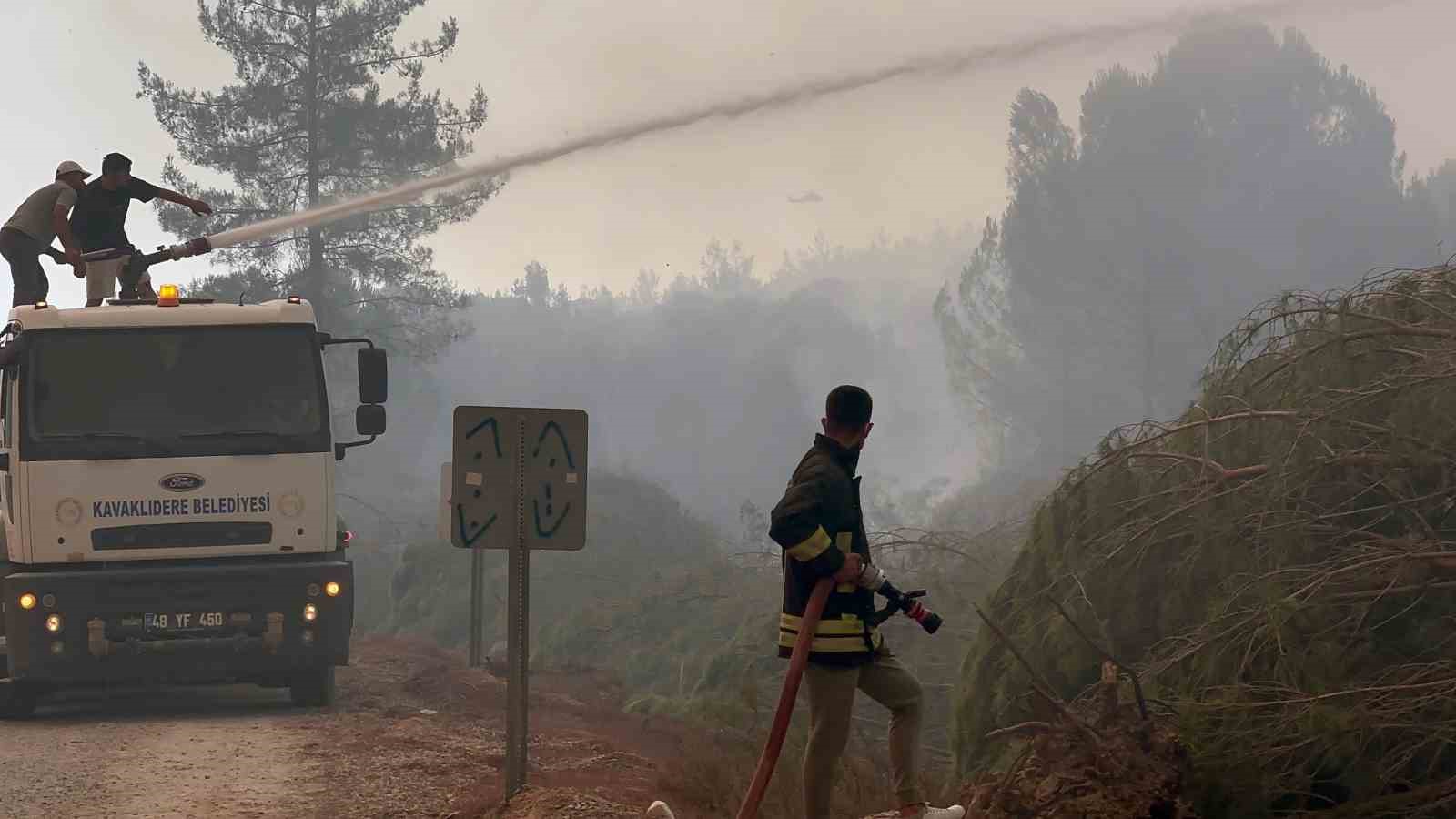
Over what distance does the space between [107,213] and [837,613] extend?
9413mm

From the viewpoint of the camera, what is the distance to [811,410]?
2724 inches

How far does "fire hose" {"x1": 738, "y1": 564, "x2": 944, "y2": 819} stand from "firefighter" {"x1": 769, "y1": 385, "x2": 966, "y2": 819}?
0.06 metres

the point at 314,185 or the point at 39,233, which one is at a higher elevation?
the point at 314,185

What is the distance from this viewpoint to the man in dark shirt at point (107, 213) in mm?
13594

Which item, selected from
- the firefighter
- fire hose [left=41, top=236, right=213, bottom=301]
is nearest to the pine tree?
fire hose [left=41, top=236, right=213, bottom=301]

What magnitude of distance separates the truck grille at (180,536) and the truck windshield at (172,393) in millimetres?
580

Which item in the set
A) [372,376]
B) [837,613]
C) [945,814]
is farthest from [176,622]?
[945,814]

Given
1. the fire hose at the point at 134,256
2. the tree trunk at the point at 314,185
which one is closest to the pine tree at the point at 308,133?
the tree trunk at the point at 314,185

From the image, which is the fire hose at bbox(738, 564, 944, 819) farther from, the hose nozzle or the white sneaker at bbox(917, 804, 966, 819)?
the white sneaker at bbox(917, 804, 966, 819)

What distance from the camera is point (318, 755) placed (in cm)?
1119

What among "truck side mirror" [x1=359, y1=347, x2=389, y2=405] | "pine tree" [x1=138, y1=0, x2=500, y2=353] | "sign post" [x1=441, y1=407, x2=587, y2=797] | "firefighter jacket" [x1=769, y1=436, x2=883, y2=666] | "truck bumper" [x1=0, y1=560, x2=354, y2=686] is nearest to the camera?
"firefighter jacket" [x1=769, y1=436, x2=883, y2=666]

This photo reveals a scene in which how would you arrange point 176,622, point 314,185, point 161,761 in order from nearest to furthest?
1. point 161,761
2. point 176,622
3. point 314,185

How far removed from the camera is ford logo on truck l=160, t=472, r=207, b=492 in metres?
12.8

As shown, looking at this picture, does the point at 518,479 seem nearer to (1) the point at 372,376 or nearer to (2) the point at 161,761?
(2) the point at 161,761
